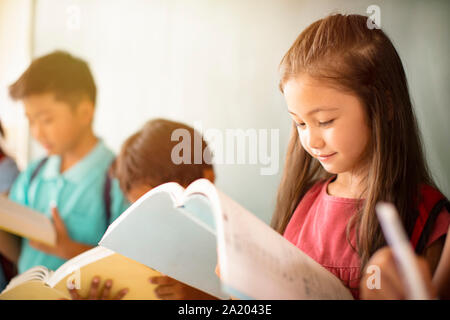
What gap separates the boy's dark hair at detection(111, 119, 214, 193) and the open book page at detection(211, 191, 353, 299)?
0.50 m

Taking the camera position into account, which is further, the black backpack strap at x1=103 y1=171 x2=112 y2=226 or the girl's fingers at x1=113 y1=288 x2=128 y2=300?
the black backpack strap at x1=103 y1=171 x2=112 y2=226

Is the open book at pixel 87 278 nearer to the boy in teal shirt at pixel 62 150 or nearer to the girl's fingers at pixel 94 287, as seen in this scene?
the girl's fingers at pixel 94 287

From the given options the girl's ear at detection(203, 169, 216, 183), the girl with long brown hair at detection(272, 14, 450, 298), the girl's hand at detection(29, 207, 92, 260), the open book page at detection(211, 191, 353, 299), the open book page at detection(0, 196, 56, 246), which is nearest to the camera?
the open book page at detection(211, 191, 353, 299)

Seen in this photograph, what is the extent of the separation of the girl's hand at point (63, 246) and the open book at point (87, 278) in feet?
1.35

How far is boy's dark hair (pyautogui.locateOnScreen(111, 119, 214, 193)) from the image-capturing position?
3.28 feet

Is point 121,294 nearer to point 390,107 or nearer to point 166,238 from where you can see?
point 166,238

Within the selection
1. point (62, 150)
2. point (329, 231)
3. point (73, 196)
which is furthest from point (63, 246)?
point (329, 231)

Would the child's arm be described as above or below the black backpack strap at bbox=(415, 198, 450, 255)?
below

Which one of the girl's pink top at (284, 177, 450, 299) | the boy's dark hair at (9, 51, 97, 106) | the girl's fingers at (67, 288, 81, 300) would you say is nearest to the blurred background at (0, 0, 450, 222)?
the boy's dark hair at (9, 51, 97, 106)

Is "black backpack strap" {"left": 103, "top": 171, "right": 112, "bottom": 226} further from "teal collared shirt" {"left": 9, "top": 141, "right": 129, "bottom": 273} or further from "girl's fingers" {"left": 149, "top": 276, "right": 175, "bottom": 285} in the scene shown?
"girl's fingers" {"left": 149, "top": 276, "right": 175, "bottom": 285}

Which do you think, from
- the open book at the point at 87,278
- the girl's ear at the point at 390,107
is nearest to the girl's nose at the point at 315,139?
the girl's ear at the point at 390,107

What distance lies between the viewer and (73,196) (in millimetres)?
1203

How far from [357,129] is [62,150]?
88cm
